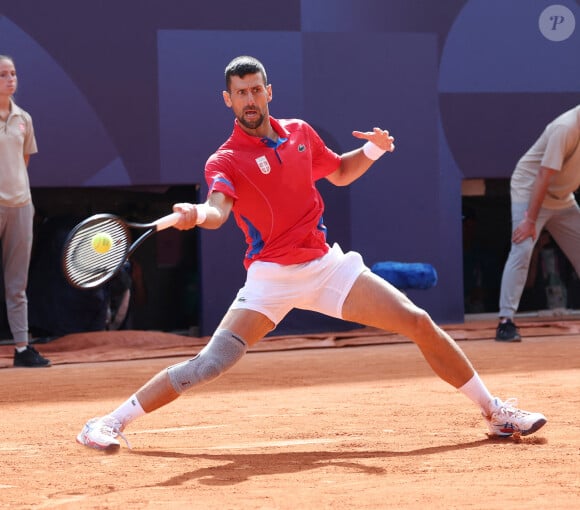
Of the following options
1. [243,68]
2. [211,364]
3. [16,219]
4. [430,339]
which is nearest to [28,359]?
[16,219]

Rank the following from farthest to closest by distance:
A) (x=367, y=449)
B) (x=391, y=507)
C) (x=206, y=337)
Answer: (x=206, y=337) → (x=367, y=449) → (x=391, y=507)

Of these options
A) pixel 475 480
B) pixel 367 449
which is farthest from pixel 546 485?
pixel 367 449

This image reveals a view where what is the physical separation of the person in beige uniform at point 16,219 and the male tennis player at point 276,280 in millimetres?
3547

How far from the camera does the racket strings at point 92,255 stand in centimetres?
446

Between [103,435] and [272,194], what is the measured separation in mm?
1230

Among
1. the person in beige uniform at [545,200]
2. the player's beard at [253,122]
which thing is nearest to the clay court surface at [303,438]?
the person in beige uniform at [545,200]

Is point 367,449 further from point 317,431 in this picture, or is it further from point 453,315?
point 453,315

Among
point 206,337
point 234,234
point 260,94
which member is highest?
point 260,94

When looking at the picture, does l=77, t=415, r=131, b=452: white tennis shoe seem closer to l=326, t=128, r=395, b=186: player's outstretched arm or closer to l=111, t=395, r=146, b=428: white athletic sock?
l=111, t=395, r=146, b=428: white athletic sock

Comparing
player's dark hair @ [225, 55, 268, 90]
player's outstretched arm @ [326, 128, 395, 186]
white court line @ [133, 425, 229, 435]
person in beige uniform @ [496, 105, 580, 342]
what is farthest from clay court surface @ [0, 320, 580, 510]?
player's dark hair @ [225, 55, 268, 90]

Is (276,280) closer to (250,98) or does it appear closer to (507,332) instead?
(250,98)

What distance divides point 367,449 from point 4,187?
14.2 ft

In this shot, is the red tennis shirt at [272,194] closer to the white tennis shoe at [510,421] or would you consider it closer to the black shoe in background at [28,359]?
the white tennis shoe at [510,421]

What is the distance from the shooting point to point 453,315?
1058 centimetres
